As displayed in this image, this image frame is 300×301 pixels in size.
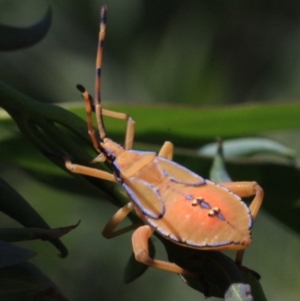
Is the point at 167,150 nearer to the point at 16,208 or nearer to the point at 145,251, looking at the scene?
the point at 145,251

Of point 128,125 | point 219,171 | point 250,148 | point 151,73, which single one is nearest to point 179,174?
point 219,171

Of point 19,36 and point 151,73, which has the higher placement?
point 19,36

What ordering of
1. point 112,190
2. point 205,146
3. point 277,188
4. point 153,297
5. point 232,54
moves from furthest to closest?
point 232,54, point 153,297, point 205,146, point 277,188, point 112,190

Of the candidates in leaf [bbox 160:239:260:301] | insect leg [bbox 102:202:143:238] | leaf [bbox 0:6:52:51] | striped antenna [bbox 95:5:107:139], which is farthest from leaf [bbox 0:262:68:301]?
striped antenna [bbox 95:5:107:139]

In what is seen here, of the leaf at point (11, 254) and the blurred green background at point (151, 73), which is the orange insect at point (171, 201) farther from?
the blurred green background at point (151, 73)

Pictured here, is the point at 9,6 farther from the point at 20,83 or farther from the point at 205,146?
the point at 205,146

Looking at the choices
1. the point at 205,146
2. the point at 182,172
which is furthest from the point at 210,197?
the point at 205,146

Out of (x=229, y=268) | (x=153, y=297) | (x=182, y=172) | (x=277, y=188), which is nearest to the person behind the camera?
(x=229, y=268)
